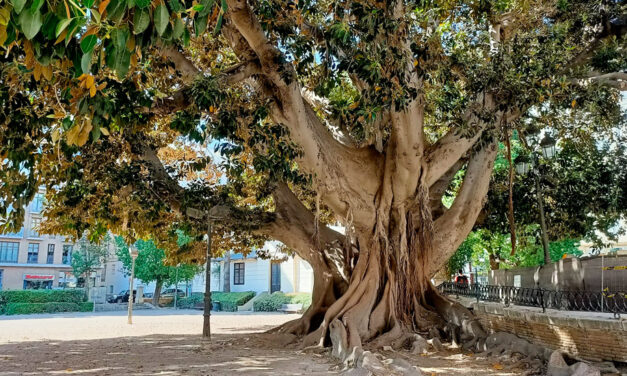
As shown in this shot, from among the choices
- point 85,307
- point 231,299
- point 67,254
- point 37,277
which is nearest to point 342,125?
point 231,299

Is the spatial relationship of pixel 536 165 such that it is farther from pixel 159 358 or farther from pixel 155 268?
pixel 155 268

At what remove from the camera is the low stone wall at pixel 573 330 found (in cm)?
637

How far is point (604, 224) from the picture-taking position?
47.3 feet

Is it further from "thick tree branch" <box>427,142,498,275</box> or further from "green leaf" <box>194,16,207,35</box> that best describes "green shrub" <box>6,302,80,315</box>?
"green leaf" <box>194,16,207,35</box>

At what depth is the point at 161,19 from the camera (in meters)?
2.32

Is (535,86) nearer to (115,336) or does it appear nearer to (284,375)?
(284,375)

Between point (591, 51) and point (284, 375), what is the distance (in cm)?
915

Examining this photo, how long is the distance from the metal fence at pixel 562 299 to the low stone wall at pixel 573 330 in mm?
201

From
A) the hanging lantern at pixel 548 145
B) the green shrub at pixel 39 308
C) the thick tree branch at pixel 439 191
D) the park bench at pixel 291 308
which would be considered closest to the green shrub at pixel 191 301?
the green shrub at pixel 39 308

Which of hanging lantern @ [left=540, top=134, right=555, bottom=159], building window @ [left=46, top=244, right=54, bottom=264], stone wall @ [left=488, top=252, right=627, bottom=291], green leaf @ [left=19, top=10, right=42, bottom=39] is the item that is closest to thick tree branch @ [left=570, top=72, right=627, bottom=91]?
hanging lantern @ [left=540, top=134, right=555, bottom=159]

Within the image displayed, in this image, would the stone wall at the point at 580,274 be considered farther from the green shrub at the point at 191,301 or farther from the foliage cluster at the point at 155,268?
the foliage cluster at the point at 155,268


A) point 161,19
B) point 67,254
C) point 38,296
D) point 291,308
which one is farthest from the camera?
point 67,254

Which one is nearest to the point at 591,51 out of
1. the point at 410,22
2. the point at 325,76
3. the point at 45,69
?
the point at 410,22

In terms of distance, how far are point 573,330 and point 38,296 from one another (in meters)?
31.5
